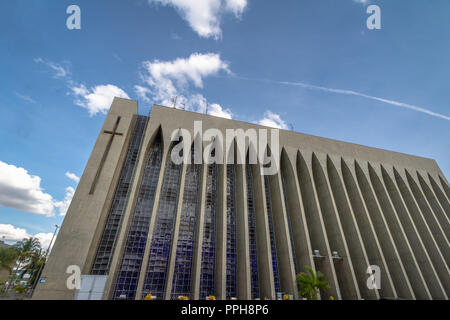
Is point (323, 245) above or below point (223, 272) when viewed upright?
above

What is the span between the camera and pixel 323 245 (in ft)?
66.3

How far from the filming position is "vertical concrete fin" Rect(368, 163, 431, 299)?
2058 centimetres

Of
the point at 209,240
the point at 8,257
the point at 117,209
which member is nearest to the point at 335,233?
the point at 209,240

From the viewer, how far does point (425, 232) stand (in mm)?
24734

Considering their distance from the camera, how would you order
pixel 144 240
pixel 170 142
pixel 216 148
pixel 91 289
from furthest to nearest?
pixel 216 148
pixel 170 142
pixel 144 240
pixel 91 289

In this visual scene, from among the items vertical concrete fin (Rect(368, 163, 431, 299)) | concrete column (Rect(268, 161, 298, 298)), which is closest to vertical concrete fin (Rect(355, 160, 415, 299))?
vertical concrete fin (Rect(368, 163, 431, 299))

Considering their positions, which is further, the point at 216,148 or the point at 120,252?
the point at 216,148

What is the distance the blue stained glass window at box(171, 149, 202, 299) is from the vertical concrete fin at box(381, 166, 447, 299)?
76.7 ft

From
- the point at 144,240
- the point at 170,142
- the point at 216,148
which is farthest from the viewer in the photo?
the point at 216,148

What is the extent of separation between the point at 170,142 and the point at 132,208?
711 cm

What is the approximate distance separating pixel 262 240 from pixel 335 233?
7526mm

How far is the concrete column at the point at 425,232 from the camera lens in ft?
73.9

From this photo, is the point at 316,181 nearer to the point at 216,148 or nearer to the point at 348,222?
the point at 348,222

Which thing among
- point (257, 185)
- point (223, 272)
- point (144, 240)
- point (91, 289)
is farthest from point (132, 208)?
point (257, 185)
